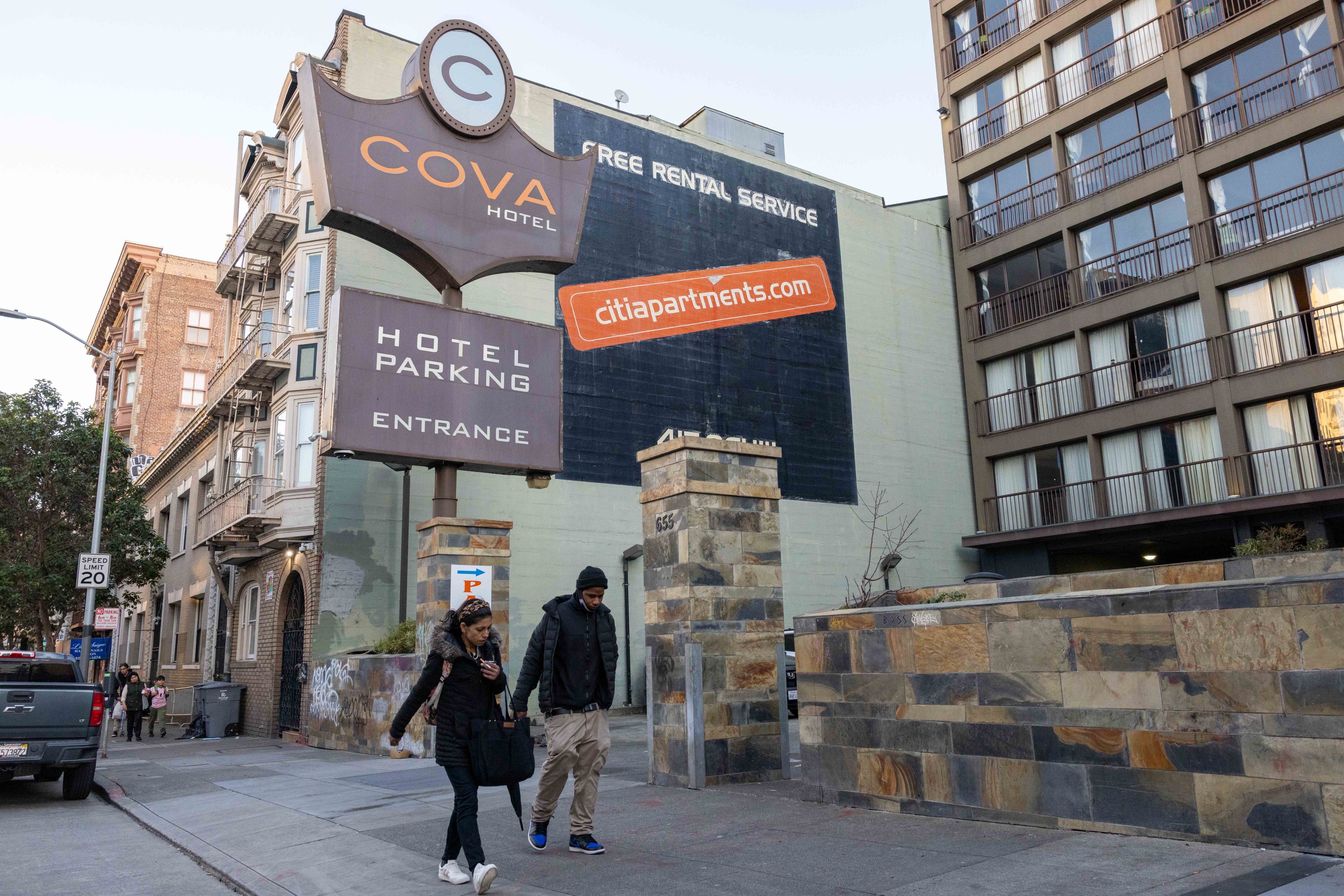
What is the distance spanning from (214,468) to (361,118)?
15.6 m

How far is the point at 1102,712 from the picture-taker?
253 inches

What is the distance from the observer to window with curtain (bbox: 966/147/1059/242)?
27.6 m

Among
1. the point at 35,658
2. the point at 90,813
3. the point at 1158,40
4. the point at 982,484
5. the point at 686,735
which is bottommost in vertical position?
the point at 90,813

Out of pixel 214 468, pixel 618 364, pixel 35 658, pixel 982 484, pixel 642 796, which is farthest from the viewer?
pixel 982 484

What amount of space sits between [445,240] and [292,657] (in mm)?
10449

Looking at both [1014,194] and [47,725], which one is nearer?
[47,725]

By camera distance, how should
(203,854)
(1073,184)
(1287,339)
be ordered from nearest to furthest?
(203,854)
(1287,339)
(1073,184)

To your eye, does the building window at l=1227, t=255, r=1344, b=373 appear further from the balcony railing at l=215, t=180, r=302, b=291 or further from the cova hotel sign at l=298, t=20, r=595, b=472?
the balcony railing at l=215, t=180, r=302, b=291

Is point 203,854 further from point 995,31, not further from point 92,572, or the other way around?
point 995,31

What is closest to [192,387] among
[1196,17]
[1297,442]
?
[1196,17]

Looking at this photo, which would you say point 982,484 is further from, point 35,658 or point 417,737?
point 35,658

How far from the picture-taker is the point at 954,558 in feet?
94.2

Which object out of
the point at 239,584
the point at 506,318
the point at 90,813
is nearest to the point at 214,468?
the point at 239,584

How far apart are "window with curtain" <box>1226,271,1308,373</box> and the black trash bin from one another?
24.9 metres
